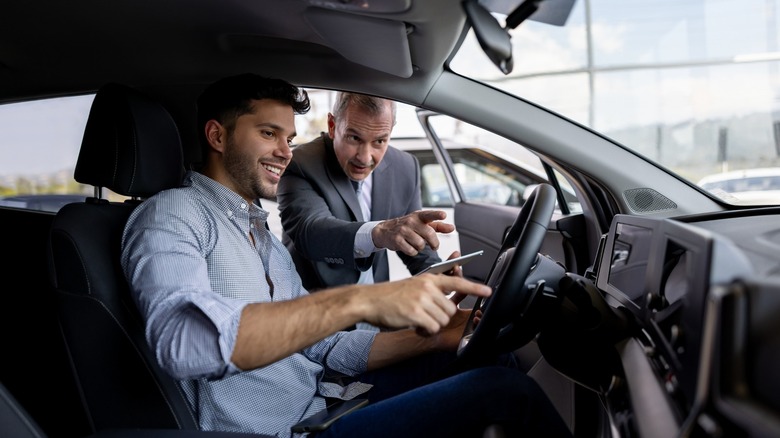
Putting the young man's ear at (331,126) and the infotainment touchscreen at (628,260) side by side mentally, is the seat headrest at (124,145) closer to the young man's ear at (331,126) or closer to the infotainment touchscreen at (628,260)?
the young man's ear at (331,126)

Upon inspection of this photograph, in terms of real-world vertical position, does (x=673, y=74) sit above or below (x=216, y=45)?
above

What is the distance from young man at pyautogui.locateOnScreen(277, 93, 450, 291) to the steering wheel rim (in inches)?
28.0

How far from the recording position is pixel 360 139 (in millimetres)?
2510

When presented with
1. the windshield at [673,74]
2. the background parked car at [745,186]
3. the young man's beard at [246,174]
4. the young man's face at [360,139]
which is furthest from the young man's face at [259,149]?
the windshield at [673,74]

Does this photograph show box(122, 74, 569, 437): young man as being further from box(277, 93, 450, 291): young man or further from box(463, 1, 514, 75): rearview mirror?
box(463, 1, 514, 75): rearview mirror

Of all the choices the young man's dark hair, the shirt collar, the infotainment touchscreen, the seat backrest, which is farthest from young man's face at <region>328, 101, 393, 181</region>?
the infotainment touchscreen

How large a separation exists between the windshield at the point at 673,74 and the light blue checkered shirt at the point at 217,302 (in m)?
8.24

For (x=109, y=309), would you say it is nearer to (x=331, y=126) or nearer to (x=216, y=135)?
(x=216, y=135)

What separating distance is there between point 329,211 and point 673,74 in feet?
32.3

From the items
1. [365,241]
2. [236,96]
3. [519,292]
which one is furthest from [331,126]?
[519,292]

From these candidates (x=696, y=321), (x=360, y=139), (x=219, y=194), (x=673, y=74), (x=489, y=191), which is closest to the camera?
(x=696, y=321)

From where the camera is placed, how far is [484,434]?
1.49 m

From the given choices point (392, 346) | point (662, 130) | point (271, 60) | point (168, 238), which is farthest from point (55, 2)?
point (662, 130)

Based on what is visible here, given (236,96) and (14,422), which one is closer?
(14,422)
